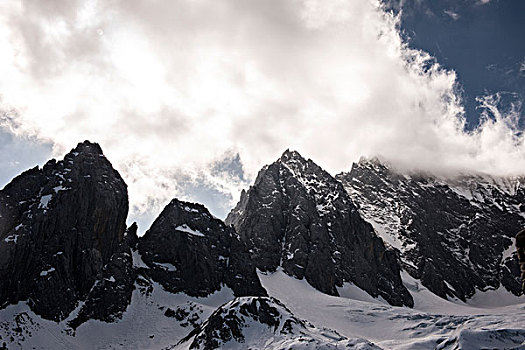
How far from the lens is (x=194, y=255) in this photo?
109m

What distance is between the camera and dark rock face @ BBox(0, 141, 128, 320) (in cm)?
7175

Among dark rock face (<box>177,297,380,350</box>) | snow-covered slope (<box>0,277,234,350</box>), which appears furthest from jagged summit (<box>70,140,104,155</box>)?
dark rock face (<box>177,297,380,350</box>)

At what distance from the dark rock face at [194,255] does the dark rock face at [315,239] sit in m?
26.2

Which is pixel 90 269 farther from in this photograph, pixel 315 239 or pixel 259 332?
pixel 315 239

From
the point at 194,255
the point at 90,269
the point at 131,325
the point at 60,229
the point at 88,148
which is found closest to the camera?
the point at 60,229

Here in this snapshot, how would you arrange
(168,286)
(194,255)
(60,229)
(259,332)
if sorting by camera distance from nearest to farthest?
(259,332) → (60,229) → (168,286) → (194,255)

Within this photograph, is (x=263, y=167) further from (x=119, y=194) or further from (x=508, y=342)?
(x=508, y=342)

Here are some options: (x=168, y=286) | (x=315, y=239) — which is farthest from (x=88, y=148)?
(x=315, y=239)

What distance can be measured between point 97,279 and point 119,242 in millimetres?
10996

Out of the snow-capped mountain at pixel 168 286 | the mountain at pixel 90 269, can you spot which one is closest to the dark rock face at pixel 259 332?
the snow-capped mountain at pixel 168 286

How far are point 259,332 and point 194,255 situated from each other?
44307 millimetres

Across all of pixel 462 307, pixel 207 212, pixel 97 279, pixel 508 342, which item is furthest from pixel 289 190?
pixel 508 342

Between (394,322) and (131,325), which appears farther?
(394,322)

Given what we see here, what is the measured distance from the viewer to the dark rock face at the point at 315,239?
142250mm
